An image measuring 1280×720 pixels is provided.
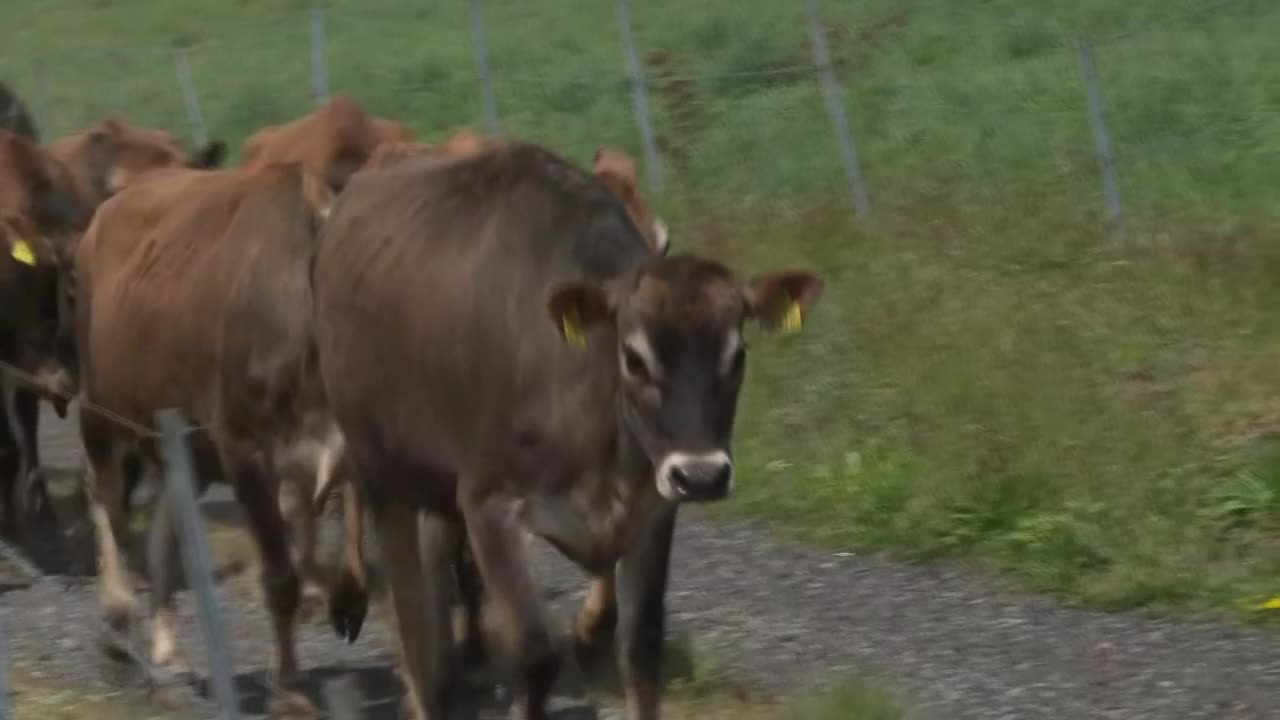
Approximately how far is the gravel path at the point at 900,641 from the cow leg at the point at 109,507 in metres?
0.24

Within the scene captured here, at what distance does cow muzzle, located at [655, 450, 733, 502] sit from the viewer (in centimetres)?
600

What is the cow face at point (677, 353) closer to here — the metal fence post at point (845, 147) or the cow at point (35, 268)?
the cow at point (35, 268)

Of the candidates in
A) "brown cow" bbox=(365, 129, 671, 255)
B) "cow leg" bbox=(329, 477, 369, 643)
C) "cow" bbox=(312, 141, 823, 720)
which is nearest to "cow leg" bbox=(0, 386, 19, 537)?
"brown cow" bbox=(365, 129, 671, 255)

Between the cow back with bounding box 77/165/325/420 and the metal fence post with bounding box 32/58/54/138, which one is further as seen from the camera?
the metal fence post with bounding box 32/58/54/138

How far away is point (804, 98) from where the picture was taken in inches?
781

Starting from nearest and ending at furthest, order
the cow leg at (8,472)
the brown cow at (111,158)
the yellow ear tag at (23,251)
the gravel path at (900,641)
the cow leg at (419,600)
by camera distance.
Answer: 1. the cow leg at (419,600)
2. the gravel path at (900,641)
3. the yellow ear tag at (23,251)
4. the cow leg at (8,472)
5. the brown cow at (111,158)

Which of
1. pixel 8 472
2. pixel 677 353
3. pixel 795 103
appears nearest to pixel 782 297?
pixel 677 353

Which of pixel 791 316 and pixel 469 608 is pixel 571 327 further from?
pixel 469 608

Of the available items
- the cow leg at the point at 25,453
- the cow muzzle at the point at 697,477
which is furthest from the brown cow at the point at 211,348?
the cow muzzle at the point at 697,477

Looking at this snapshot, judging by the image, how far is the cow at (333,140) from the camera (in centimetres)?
1024

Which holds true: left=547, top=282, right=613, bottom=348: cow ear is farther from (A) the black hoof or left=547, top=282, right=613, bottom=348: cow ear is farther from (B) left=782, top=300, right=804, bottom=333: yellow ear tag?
(A) the black hoof

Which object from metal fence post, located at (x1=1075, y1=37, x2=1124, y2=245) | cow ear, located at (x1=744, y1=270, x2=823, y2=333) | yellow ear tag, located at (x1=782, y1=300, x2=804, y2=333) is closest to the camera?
cow ear, located at (x1=744, y1=270, x2=823, y2=333)

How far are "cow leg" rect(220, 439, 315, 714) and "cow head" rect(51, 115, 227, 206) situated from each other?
361 centimetres

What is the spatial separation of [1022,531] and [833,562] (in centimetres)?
79
